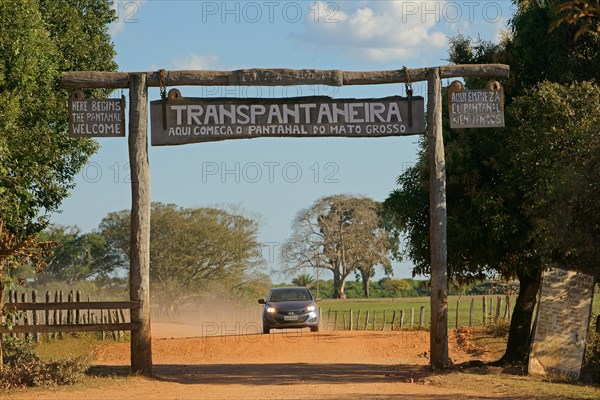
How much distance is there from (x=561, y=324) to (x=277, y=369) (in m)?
5.70

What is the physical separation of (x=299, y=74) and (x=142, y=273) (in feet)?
14.9

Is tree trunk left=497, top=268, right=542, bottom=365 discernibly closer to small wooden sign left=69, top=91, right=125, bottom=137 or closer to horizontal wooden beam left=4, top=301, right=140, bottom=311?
horizontal wooden beam left=4, top=301, right=140, bottom=311

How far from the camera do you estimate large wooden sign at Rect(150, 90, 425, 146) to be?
17875mm

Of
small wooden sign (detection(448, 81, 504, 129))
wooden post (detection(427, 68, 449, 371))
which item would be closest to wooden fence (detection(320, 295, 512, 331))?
wooden post (detection(427, 68, 449, 371))

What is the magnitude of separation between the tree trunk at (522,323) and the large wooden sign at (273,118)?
5074 millimetres

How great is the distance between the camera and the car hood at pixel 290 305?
28.4 meters

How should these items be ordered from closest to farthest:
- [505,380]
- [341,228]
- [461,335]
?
[505,380] → [461,335] → [341,228]

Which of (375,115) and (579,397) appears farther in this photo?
(375,115)

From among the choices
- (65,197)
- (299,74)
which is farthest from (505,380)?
(65,197)

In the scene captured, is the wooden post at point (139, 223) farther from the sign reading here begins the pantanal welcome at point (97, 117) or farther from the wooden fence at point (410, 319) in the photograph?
the wooden fence at point (410, 319)

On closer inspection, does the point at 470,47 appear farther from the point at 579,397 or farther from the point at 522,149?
the point at 579,397

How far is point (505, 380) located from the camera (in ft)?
55.7

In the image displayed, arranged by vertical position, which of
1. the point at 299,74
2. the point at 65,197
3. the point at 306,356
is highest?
the point at 299,74

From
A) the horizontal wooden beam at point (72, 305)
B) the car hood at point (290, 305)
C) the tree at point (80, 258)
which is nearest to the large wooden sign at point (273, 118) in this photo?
the horizontal wooden beam at point (72, 305)
